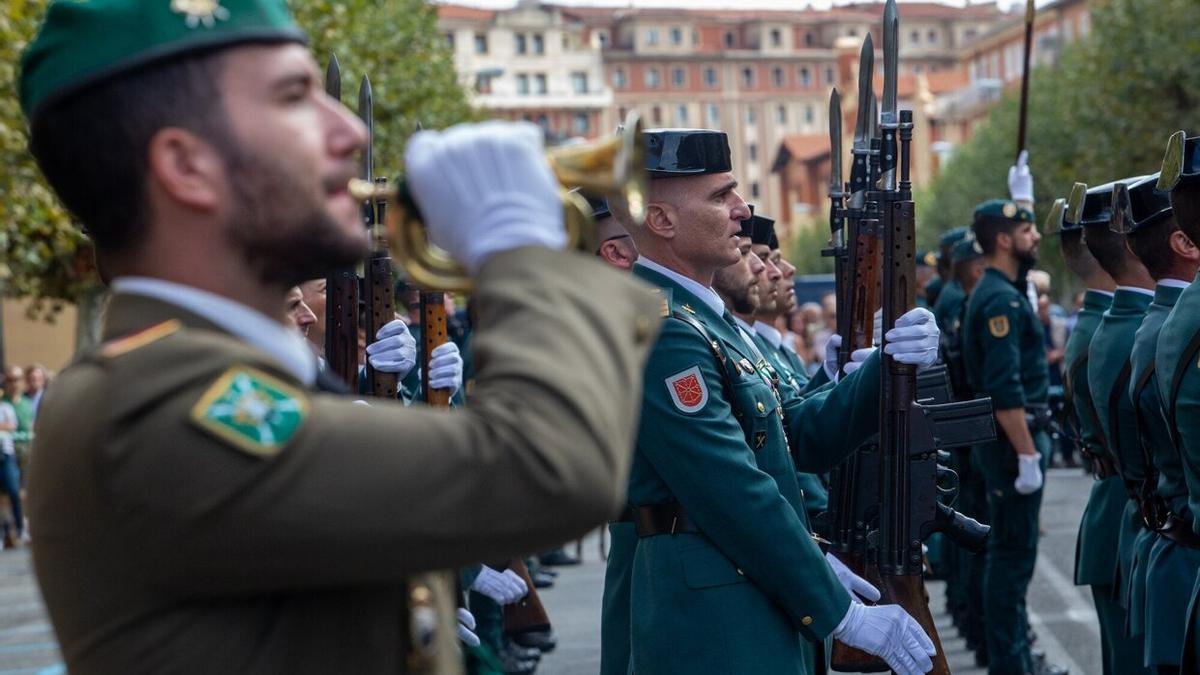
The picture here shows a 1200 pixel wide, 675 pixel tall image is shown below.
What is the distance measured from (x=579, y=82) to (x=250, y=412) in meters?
109

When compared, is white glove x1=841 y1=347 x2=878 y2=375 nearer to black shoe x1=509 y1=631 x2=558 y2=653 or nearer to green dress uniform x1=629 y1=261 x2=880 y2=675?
green dress uniform x1=629 y1=261 x2=880 y2=675

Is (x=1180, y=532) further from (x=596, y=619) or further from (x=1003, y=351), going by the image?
(x=596, y=619)

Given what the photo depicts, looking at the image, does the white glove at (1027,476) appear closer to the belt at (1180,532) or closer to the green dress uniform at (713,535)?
the belt at (1180,532)

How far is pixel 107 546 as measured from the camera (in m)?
1.78

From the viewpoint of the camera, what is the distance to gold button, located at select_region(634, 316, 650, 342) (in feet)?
6.07

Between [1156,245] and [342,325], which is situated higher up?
[1156,245]

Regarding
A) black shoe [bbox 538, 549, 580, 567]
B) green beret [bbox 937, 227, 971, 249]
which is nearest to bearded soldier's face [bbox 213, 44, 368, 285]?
green beret [bbox 937, 227, 971, 249]

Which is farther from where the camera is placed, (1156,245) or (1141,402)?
(1156,245)

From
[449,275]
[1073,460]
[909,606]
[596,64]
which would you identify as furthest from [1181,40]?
[596,64]

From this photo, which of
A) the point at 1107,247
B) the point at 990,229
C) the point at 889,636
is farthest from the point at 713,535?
the point at 990,229

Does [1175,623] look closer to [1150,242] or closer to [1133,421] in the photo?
[1133,421]

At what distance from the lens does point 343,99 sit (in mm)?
19250

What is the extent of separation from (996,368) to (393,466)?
7.32 m

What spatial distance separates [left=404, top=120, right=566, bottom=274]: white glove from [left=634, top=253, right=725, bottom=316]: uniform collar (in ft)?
8.18
